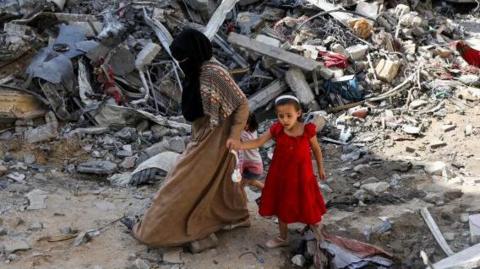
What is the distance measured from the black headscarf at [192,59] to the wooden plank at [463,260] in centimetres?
186

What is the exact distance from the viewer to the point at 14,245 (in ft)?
14.6

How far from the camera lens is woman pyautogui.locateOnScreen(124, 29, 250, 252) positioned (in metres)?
3.90

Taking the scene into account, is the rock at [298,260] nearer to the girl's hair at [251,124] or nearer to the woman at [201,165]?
the woman at [201,165]

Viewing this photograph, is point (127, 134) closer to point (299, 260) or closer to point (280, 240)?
point (280, 240)

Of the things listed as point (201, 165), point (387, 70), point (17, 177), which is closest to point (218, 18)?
point (387, 70)

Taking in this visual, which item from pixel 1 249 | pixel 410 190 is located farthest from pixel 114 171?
pixel 410 190

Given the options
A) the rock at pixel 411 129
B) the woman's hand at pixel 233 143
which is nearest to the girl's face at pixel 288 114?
the woman's hand at pixel 233 143

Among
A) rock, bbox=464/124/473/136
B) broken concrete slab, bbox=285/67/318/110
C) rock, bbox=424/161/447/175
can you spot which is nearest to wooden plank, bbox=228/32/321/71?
broken concrete slab, bbox=285/67/318/110

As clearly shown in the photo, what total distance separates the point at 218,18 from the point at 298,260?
4994 mm

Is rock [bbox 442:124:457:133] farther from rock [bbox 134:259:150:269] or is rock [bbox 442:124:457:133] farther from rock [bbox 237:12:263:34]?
rock [bbox 134:259:150:269]

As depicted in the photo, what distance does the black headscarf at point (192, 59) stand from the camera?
380 centimetres

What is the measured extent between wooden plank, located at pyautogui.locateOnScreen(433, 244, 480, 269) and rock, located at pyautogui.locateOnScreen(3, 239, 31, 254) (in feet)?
9.65

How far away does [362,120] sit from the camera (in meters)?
7.43

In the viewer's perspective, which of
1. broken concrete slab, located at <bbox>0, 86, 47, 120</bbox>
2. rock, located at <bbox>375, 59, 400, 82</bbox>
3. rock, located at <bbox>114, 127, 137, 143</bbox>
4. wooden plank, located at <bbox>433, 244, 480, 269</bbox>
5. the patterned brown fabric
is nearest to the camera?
wooden plank, located at <bbox>433, 244, 480, 269</bbox>
